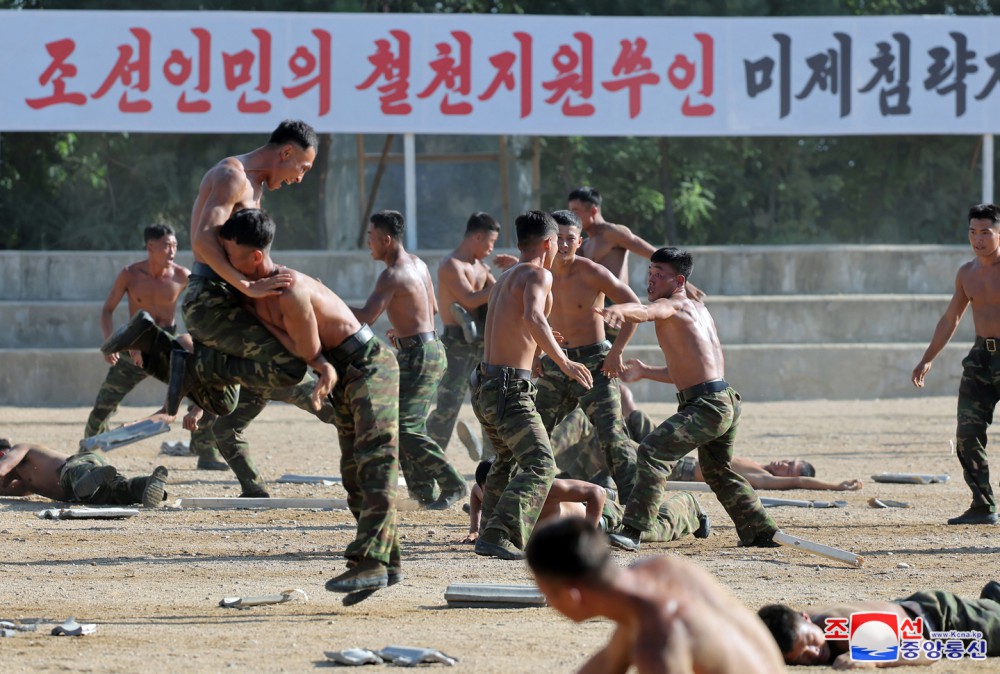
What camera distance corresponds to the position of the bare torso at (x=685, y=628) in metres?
3.21

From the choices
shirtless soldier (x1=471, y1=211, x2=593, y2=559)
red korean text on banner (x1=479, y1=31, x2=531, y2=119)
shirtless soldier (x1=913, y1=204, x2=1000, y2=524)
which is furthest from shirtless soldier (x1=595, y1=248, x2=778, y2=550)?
red korean text on banner (x1=479, y1=31, x2=531, y2=119)

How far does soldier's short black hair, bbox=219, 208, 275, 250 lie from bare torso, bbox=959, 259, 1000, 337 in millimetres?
4622

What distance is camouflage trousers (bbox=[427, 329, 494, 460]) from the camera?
10.9 metres

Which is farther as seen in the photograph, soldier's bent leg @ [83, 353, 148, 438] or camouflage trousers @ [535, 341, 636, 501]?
soldier's bent leg @ [83, 353, 148, 438]

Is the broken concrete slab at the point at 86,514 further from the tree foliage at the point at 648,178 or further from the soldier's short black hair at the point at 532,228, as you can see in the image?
the tree foliage at the point at 648,178

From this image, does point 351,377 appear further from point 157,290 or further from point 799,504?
point 157,290

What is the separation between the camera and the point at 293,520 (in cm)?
890

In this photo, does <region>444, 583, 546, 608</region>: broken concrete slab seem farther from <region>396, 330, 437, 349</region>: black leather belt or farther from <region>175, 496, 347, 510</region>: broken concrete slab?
<region>396, 330, 437, 349</region>: black leather belt

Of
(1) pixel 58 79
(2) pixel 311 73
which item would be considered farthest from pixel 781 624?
(1) pixel 58 79

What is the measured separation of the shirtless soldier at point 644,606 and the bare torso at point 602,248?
7.54m

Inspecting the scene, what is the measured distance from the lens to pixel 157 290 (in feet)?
41.7

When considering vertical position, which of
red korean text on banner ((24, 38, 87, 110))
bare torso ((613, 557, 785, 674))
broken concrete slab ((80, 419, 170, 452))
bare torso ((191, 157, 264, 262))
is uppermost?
red korean text on banner ((24, 38, 87, 110))

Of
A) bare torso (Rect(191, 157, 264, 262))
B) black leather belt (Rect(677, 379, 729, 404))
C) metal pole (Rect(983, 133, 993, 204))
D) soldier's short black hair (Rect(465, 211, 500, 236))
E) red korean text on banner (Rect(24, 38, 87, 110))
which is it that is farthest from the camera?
metal pole (Rect(983, 133, 993, 204))

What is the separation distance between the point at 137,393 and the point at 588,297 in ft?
31.9
